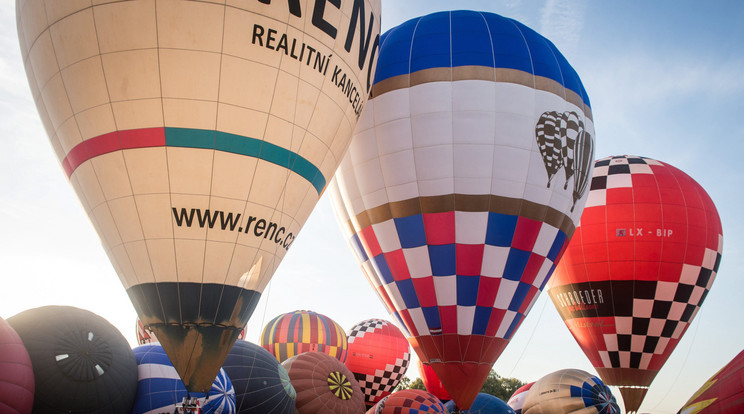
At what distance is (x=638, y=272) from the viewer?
1039 centimetres

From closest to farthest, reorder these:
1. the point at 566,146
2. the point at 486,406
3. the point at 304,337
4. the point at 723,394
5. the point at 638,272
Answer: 1. the point at 723,394
2. the point at 566,146
3. the point at 638,272
4. the point at 486,406
5. the point at 304,337

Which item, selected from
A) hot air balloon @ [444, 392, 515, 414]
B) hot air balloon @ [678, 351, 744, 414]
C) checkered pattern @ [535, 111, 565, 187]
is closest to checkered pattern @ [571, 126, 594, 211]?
checkered pattern @ [535, 111, 565, 187]

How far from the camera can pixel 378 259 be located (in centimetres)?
819

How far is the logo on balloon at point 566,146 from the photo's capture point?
7801 millimetres

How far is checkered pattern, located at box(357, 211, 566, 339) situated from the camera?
7559 mm

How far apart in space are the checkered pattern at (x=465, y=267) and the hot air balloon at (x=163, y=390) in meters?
2.58

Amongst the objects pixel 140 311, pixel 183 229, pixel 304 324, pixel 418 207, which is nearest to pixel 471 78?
pixel 418 207

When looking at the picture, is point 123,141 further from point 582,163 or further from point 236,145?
point 582,163

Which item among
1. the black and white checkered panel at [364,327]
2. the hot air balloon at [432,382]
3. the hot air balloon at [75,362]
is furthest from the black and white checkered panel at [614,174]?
the hot air balloon at [75,362]

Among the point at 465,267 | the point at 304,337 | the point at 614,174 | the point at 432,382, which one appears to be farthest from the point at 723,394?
the point at 304,337

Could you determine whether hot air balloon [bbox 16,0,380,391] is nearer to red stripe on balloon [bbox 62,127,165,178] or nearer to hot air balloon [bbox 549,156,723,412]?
red stripe on balloon [bbox 62,127,165,178]

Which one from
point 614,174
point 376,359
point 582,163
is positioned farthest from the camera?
point 376,359

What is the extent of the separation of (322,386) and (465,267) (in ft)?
13.1

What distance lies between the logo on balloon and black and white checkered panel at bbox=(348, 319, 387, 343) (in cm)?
934
